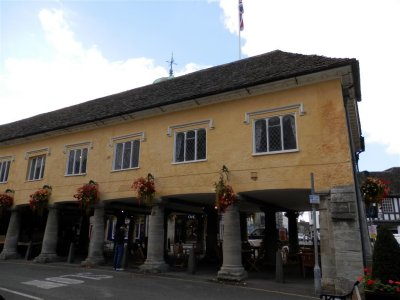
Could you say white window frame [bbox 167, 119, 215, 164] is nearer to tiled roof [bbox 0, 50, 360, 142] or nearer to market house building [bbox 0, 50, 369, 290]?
market house building [bbox 0, 50, 369, 290]

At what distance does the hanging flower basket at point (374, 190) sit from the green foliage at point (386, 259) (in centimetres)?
565

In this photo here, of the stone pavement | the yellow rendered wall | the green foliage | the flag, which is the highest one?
the flag

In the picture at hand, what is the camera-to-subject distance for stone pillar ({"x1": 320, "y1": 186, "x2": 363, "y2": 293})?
33.9 feet

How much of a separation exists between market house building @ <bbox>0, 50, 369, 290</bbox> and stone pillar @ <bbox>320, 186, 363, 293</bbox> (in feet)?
0.10

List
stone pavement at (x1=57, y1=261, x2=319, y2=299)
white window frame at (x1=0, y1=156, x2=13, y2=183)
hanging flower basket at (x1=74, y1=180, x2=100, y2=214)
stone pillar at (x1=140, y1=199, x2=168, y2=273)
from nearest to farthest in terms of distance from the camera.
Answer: stone pavement at (x1=57, y1=261, x2=319, y2=299)
stone pillar at (x1=140, y1=199, x2=168, y2=273)
hanging flower basket at (x1=74, y1=180, x2=100, y2=214)
white window frame at (x1=0, y1=156, x2=13, y2=183)

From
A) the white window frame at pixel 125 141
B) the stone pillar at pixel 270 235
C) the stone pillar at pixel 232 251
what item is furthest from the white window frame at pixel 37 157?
the stone pillar at pixel 270 235

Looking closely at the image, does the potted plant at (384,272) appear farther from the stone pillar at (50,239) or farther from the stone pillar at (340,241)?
the stone pillar at (50,239)

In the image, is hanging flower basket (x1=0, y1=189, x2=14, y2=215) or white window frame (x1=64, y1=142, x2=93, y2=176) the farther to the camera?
hanging flower basket (x1=0, y1=189, x2=14, y2=215)

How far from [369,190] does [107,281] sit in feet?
31.7

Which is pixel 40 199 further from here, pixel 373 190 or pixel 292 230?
pixel 373 190

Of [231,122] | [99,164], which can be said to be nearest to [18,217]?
[99,164]

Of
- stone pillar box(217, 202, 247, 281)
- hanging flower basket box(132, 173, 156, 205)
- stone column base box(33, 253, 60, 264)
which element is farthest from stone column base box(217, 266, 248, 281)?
stone column base box(33, 253, 60, 264)

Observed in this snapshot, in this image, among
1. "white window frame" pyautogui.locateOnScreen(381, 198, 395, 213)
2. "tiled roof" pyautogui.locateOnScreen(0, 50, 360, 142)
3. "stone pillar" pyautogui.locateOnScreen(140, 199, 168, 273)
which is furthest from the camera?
"white window frame" pyautogui.locateOnScreen(381, 198, 395, 213)

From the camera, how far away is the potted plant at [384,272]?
5727 mm
